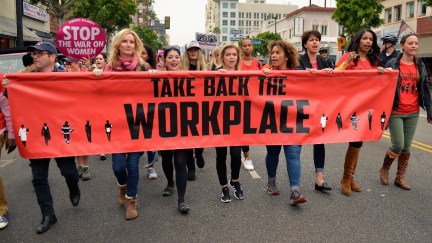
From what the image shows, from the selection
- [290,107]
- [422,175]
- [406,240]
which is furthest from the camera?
[422,175]

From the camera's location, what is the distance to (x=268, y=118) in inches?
181

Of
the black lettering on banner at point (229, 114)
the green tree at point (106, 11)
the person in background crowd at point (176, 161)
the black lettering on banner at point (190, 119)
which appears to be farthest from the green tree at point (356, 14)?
the black lettering on banner at point (190, 119)

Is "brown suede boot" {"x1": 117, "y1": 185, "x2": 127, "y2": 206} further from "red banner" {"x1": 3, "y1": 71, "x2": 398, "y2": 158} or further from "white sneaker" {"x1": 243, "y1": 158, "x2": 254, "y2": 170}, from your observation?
"white sneaker" {"x1": 243, "y1": 158, "x2": 254, "y2": 170}

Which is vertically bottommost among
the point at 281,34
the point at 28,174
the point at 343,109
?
the point at 28,174

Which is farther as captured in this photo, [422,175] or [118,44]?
[422,175]

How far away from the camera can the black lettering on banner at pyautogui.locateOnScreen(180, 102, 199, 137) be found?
4391 millimetres

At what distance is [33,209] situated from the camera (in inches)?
176

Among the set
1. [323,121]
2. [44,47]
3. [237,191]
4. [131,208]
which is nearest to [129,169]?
[131,208]

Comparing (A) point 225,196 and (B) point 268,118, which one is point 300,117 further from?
(A) point 225,196

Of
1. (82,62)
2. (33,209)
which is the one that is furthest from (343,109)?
(82,62)

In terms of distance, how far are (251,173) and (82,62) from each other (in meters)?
5.02

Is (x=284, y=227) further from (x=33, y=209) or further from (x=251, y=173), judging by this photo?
(x=33, y=209)

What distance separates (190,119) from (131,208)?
3.72ft

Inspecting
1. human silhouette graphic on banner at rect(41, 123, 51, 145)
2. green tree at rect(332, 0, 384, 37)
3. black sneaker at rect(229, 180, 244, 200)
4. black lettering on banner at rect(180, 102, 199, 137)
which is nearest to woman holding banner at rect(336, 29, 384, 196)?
black sneaker at rect(229, 180, 244, 200)
